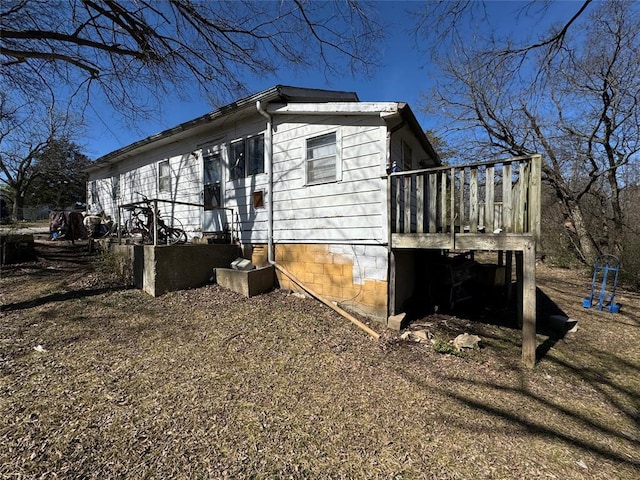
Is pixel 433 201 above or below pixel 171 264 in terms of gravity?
above

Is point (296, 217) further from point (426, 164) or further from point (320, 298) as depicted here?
point (426, 164)

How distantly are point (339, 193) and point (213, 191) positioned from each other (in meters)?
4.10

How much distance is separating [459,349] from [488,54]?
183 inches

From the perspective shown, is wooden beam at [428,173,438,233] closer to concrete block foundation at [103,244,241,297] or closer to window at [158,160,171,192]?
concrete block foundation at [103,244,241,297]

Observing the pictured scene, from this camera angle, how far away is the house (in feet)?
15.0

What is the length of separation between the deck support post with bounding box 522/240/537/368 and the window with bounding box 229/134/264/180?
553 cm

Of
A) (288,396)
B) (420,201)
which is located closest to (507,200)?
(420,201)

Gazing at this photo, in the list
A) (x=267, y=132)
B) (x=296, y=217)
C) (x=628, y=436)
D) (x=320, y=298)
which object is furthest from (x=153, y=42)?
(x=628, y=436)

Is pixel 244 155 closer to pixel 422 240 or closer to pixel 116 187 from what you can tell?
pixel 422 240

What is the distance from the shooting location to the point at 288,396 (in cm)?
323

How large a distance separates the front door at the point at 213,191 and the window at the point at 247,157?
556 mm

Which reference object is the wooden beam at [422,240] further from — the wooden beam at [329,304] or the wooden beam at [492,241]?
the wooden beam at [329,304]

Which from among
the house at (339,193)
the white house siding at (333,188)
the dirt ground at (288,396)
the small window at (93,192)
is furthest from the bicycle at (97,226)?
the white house siding at (333,188)

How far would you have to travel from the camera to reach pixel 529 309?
4.14m
